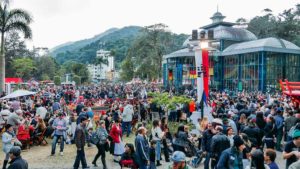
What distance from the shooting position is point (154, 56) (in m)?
Answer: 57.1

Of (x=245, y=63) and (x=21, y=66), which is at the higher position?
(x=21, y=66)

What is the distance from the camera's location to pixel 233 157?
19.5 ft

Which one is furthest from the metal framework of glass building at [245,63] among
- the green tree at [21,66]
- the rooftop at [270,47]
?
the green tree at [21,66]

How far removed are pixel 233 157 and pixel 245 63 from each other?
34.2m

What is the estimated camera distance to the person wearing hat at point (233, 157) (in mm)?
5883

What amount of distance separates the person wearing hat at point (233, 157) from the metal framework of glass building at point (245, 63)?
24371 mm

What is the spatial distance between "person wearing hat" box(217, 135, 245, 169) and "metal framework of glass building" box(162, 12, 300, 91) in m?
24.4

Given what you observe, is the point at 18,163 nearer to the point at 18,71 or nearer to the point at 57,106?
the point at 57,106

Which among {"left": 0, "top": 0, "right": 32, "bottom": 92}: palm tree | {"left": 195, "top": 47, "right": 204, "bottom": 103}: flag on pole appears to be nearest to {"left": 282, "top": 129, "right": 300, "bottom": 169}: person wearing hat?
{"left": 195, "top": 47, "right": 204, "bottom": 103}: flag on pole

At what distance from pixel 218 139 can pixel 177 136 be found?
2389 millimetres

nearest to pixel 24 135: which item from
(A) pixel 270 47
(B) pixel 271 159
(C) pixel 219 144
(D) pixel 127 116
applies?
(D) pixel 127 116

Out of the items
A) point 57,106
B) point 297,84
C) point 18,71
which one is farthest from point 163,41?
point 297,84

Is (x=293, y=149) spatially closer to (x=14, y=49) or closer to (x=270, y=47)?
(x=270, y=47)

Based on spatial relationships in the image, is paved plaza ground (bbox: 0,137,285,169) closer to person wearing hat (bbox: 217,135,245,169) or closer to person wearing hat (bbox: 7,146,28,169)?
person wearing hat (bbox: 217,135,245,169)
